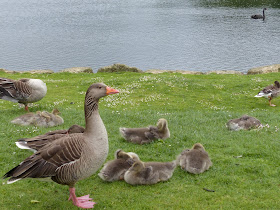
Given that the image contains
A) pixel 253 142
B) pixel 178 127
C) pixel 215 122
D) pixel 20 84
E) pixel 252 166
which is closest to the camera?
pixel 252 166

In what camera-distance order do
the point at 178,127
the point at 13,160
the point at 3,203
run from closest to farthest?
the point at 3,203
the point at 13,160
the point at 178,127

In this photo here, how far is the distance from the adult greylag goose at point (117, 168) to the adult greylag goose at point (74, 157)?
1.30 metres

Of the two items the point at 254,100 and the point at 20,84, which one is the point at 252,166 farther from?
the point at 254,100

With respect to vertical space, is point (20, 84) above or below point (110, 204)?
above

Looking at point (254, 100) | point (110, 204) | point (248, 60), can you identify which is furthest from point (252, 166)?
point (248, 60)

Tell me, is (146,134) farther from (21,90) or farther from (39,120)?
(21,90)

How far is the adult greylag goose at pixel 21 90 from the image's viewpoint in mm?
17875

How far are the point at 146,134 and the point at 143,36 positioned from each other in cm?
5449

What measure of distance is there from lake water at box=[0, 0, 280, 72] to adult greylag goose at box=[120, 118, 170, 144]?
117 ft

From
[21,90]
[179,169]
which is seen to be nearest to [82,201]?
[179,169]

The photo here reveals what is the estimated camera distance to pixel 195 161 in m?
9.84

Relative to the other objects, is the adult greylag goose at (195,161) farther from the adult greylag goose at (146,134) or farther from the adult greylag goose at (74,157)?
the adult greylag goose at (74,157)

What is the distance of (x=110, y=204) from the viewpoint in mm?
8320

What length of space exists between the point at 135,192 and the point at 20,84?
11.8 meters
